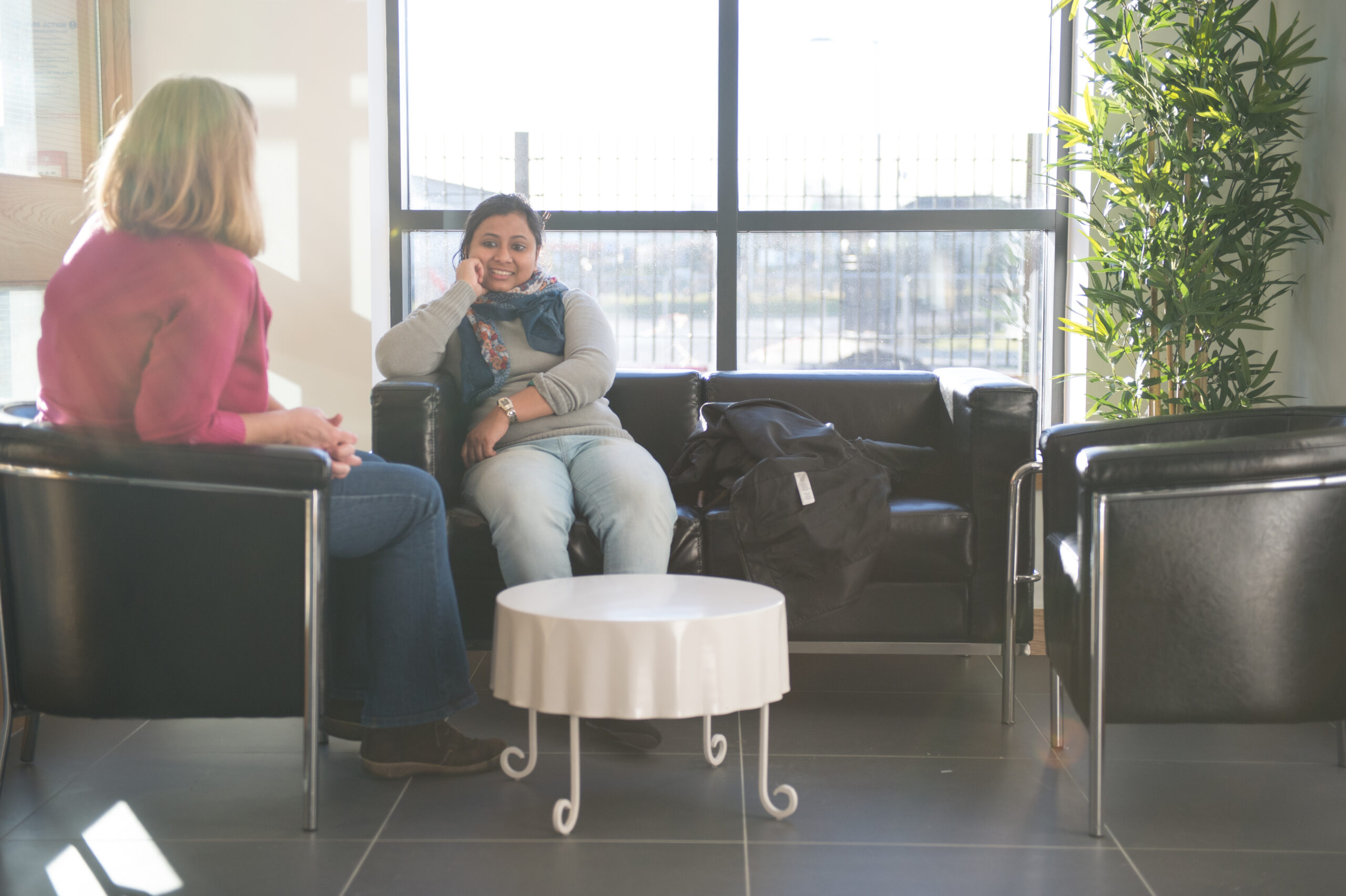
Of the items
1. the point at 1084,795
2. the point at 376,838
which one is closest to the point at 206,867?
the point at 376,838

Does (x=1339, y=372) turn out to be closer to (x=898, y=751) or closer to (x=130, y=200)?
(x=898, y=751)

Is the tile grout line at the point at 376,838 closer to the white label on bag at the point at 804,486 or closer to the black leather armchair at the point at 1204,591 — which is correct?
the white label on bag at the point at 804,486

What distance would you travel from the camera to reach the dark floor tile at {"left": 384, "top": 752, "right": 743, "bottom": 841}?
74.9 inches

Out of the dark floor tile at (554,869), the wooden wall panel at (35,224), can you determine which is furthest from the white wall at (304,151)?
the dark floor tile at (554,869)

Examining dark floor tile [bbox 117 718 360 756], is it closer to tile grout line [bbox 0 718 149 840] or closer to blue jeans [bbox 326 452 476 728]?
tile grout line [bbox 0 718 149 840]

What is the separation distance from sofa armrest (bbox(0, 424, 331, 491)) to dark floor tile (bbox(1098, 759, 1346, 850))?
1514mm

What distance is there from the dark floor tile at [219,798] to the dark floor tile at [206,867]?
0.04 meters

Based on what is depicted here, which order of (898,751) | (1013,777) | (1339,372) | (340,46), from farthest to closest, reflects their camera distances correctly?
(340,46) < (1339,372) < (898,751) < (1013,777)

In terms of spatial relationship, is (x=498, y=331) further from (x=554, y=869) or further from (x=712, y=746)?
(x=554, y=869)

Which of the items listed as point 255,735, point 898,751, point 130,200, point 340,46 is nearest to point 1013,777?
point 898,751

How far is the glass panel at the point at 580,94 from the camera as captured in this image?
385 cm

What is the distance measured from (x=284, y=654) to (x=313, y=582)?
0.46ft

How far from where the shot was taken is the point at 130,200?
1746mm

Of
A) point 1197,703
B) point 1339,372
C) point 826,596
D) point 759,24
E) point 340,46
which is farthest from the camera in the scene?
point 759,24
